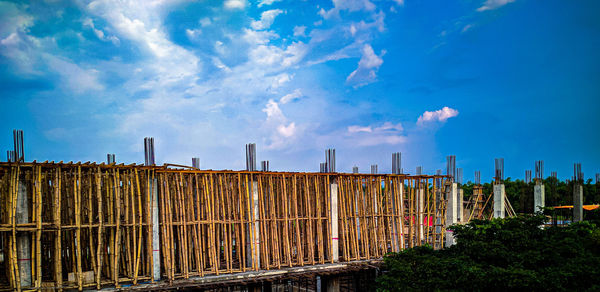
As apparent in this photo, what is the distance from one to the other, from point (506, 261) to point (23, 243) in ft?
37.0

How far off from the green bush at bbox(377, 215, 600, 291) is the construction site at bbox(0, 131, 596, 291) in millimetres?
2646

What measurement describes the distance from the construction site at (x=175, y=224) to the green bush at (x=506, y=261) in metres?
2.65

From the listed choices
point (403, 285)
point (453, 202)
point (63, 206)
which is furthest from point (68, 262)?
point (453, 202)

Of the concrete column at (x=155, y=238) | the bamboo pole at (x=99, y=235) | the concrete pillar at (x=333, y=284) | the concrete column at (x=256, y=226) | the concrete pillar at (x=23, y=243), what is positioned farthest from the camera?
the concrete pillar at (x=333, y=284)

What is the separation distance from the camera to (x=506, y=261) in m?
9.57

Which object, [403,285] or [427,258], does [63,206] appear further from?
[427,258]

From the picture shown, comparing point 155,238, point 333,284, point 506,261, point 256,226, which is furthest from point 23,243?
point 506,261

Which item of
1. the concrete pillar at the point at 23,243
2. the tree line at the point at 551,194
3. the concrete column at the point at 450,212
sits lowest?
the tree line at the point at 551,194

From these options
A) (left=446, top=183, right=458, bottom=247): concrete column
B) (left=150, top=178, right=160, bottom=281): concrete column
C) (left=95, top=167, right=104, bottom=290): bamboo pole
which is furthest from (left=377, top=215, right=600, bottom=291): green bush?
(left=95, top=167, right=104, bottom=290): bamboo pole

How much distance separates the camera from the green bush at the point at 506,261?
835 cm

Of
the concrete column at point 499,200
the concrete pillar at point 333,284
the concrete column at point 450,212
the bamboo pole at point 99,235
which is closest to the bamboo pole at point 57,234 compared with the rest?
the bamboo pole at point 99,235

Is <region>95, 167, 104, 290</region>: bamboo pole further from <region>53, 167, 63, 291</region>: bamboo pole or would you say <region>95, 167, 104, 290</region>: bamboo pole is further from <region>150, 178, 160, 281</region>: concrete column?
<region>150, 178, 160, 281</region>: concrete column

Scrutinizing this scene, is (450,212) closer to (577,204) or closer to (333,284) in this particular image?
(577,204)

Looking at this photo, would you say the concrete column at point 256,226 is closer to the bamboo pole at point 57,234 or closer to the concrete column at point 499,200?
the bamboo pole at point 57,234
